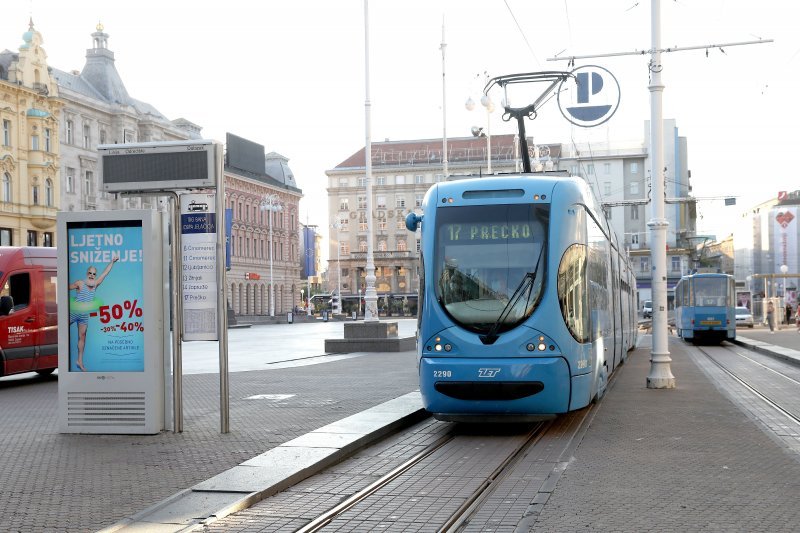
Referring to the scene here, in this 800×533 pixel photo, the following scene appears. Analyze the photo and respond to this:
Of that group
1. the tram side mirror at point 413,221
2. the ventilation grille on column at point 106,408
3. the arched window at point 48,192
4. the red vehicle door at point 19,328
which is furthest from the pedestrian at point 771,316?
the ventilation grille on column at point 106,408

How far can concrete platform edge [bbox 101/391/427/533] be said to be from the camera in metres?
7.04

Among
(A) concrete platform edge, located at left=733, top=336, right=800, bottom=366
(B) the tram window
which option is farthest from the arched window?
(B) the tram window

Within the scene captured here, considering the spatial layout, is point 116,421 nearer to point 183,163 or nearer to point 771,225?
point 183,163

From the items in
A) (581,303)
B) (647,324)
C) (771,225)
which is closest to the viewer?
(581,303)

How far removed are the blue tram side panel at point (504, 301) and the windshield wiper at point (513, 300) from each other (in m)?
0.01

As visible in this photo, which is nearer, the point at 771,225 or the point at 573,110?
the point at 573,110

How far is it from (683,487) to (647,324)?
57.5 meters

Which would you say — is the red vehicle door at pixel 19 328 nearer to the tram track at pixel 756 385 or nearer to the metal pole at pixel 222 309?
the metal pole at pixel 222 309

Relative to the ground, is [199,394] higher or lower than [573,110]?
lower

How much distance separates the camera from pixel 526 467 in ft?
31.6

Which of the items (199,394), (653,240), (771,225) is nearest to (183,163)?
(199,394)

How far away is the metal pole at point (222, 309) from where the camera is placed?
1126 cm

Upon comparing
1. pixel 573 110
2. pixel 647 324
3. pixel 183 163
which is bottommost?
pixel 647 324

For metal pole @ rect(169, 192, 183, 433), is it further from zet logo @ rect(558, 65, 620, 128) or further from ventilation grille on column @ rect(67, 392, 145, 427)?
zet logo @ rect(558, 65, 620, 128)
